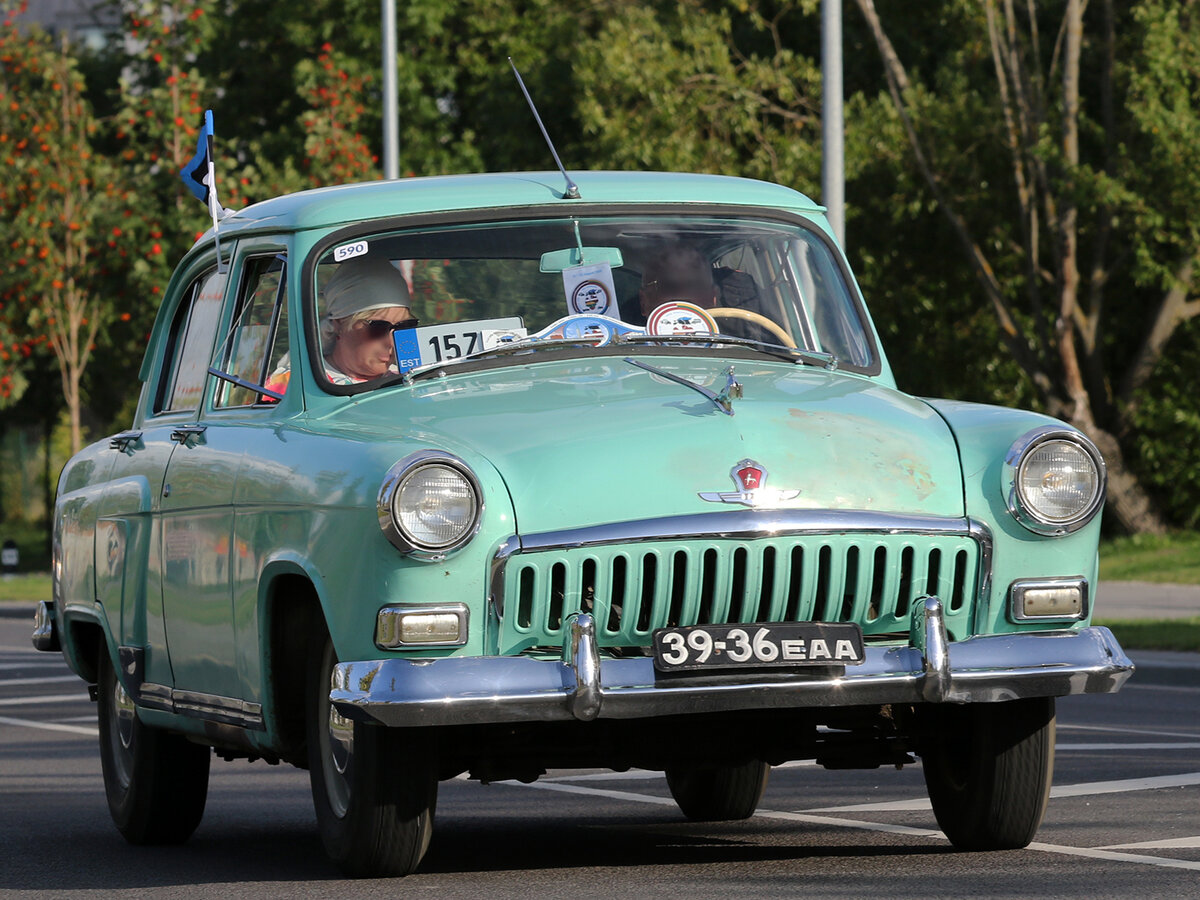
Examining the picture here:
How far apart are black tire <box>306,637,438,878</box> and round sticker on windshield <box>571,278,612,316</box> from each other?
4.48 ft

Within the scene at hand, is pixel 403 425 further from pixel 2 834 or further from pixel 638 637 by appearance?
pixel 2 834

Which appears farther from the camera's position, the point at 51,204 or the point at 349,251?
the point at 51,204

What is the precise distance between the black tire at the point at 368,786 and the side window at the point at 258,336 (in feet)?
3.79

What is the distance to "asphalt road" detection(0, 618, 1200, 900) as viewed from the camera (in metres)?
6.50

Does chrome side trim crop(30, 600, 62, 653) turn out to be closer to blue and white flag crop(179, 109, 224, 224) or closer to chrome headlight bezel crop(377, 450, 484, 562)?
blue and white flag crop(179, 109, 224, 224)

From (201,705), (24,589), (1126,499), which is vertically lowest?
(24,589)

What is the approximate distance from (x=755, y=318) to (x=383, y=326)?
1128mm

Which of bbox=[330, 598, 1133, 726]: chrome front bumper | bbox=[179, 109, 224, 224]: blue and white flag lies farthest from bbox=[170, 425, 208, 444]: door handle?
bbox=[330, 598, 1133, 726]: chrome front bumper

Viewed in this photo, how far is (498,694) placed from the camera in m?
5.86

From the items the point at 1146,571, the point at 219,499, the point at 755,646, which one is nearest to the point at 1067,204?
the point at 1146,571

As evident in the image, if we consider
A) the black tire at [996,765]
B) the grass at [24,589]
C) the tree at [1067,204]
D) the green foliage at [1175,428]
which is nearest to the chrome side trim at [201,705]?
the black tire at [996,765]

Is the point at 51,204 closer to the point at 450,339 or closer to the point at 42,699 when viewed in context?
the point at 42,699

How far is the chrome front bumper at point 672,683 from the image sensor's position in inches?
231

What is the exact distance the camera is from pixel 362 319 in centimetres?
708
